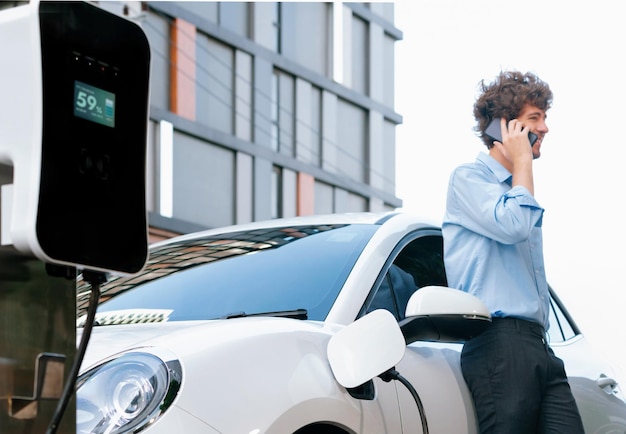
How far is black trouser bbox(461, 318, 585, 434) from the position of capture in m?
3.55

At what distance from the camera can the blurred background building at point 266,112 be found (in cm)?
2886

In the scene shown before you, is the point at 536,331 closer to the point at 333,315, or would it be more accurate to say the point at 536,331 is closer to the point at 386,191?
the point at 333,315

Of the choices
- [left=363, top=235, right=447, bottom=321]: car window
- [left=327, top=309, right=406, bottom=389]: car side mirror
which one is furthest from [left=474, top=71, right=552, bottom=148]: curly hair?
[left=327, top=309, right=406, bottom=389]: car side mirror

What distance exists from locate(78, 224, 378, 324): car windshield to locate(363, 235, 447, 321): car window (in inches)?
5.1

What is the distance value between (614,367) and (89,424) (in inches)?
117

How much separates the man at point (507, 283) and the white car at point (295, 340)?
0.11 meters

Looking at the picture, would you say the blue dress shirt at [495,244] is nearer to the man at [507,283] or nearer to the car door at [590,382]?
the man at [507,283]

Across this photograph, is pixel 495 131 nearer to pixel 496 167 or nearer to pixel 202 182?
pixel 496 167

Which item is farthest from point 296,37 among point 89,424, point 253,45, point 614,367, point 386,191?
point 89,424

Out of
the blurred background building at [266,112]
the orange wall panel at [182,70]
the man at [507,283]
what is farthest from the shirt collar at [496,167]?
the orange wall panel at [182,70]

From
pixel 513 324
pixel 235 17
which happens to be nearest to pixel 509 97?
pixel 513 324

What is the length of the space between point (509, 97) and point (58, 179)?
8.78ft

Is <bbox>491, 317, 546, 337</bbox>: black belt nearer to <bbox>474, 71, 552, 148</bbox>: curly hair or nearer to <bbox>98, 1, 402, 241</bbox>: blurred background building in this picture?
<bbox>474, 71, 552, 148</bbox>: curly hair

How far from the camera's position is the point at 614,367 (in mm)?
4961
